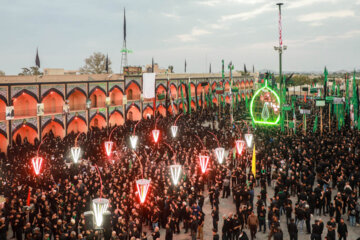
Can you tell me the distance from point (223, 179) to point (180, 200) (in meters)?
3.94

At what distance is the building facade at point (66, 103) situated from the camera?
22850mm

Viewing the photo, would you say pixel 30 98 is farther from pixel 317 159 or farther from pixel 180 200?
pixel 317 159

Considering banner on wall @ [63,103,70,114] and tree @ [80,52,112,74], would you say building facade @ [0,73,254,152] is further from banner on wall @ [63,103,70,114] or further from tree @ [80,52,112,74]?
tree @ [80,52,112,74]

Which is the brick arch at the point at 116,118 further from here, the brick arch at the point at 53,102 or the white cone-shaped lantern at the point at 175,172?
the white cone-shaped lantern at the point at 175,172

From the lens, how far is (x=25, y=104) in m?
24.7

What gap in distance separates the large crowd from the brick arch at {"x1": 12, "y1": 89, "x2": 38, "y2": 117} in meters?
2.52

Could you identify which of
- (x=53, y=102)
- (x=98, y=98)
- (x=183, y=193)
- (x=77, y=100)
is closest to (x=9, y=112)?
(x=53, y=102)

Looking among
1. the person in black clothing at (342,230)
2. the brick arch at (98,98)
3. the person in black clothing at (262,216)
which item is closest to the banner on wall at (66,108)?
the brick arch at (98,98)

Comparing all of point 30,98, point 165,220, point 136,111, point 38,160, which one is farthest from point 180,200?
point 136,111

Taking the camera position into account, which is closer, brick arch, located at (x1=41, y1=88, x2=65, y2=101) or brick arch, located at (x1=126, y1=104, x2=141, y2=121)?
brick arch, located at (x1=41, y1=88, x2=65, y2=101)

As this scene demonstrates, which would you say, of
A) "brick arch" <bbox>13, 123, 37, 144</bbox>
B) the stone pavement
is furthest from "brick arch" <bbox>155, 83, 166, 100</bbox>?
the stone pavement

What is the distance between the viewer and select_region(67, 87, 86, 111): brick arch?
28.5 meters

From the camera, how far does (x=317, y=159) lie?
55.5 feet

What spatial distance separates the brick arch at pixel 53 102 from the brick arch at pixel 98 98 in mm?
3517
